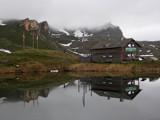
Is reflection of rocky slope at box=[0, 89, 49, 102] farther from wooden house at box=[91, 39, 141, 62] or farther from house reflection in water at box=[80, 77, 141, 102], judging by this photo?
wooden house at box=[91, 39, 141, 62]

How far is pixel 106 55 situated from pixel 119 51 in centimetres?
642

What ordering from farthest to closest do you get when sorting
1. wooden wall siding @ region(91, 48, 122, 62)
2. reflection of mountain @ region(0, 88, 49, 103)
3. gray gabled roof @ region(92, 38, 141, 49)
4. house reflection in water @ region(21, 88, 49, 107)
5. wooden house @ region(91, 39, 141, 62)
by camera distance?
wooden wall siding @ region(91, 48, 122, 62) < gray gabled roof @ region(92, 38, 141, 49) < wooden house @ region(91, 39, 141, 62) < reflection of mountain @ region(0, 88, 49, 103) < house reflection in water @ region(21, 88, 49, 107)

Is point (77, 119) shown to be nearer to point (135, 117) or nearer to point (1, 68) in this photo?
point (135, 117)

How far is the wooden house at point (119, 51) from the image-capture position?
66.9 m

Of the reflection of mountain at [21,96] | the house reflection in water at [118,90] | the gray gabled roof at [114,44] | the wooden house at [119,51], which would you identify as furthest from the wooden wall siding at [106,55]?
the reflection of mountain at [21,96]

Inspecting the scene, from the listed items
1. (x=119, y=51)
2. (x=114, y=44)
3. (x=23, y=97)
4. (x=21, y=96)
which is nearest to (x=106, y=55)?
(x=114, y=44)

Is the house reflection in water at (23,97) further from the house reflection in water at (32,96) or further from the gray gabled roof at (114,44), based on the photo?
the gray gabled roof at (114,44)

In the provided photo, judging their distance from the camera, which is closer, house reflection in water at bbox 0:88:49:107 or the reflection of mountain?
house reflection in water at bbox 0:88:49:107

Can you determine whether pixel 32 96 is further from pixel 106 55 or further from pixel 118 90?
pixel 106 55

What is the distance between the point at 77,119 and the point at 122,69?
49268 mm

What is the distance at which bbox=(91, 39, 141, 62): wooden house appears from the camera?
6694cm

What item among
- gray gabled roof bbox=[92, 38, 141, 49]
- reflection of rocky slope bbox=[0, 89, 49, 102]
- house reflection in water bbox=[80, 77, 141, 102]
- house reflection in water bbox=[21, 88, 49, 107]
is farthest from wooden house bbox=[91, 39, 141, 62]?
reflection of rocky slope bbox=[0, 89, 49, 102]

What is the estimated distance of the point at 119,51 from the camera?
6694 centimetres

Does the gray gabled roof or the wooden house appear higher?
the gray gabled roof
